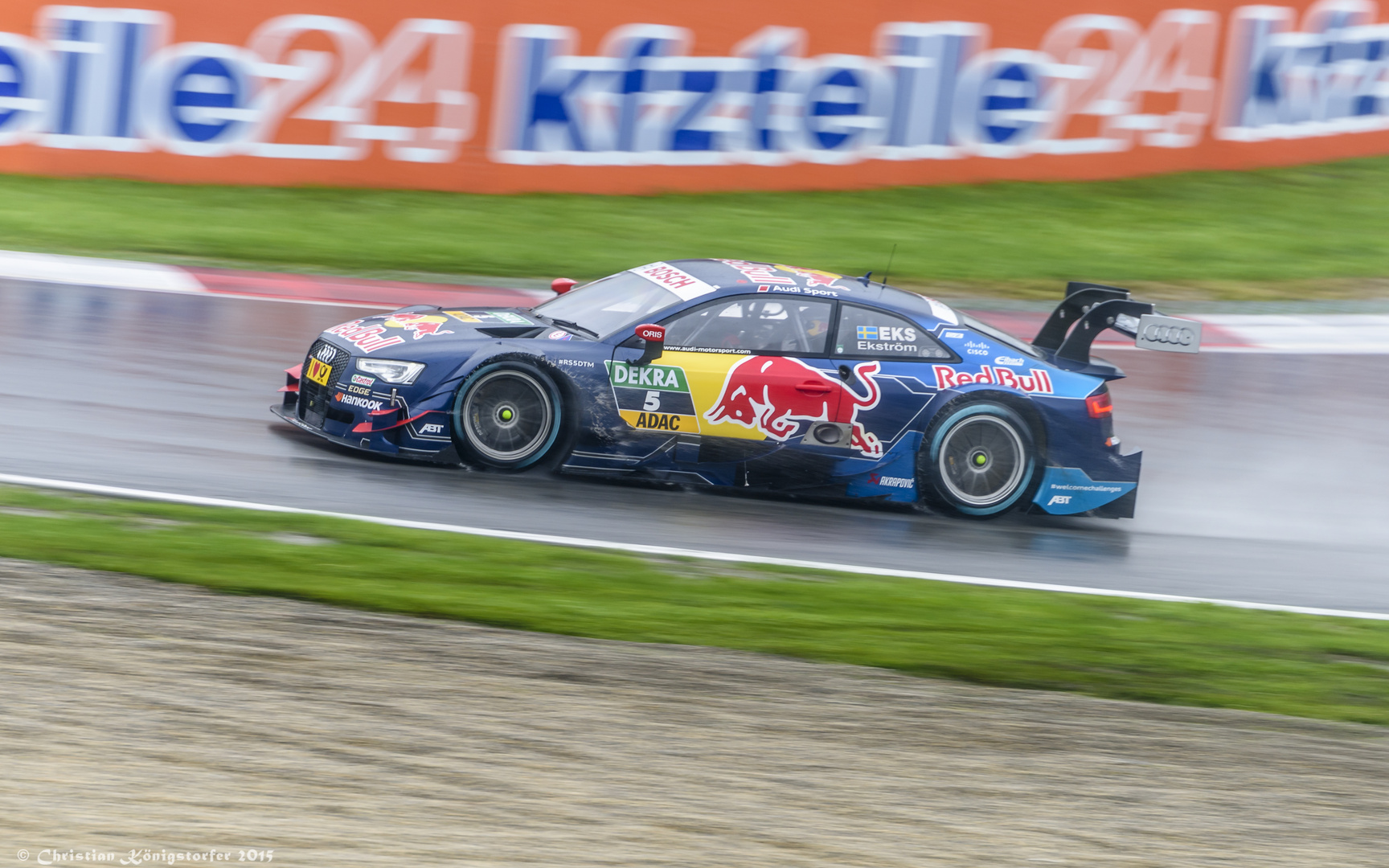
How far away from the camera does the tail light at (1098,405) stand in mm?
9375

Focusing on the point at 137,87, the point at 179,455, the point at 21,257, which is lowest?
the point at 179,455

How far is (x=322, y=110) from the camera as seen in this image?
1631 centimetres

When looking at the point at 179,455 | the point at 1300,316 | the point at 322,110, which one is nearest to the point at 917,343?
the point at 179,455

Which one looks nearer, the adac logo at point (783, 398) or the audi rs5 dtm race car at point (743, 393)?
the audi rs5 dtm race car at point (743, 393)

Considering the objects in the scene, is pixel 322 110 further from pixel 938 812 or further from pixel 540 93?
pixel 938 812

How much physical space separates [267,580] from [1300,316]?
12.5 m

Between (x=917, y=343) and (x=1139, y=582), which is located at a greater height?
(x=917, y=343)

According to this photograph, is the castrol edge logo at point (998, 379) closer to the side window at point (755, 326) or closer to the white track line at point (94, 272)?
the side window at point (755, 326)

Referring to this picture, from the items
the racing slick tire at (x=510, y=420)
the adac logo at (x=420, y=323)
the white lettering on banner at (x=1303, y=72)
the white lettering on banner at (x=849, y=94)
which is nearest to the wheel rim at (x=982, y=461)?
the racing slick tire at (x=510, y=420)

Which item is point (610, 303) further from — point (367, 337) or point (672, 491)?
point (367, 337)

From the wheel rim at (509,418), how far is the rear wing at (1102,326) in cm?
344

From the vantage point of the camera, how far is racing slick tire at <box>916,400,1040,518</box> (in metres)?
9.17

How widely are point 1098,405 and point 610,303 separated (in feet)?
10.5

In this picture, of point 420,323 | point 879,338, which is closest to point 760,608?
point 879,338
